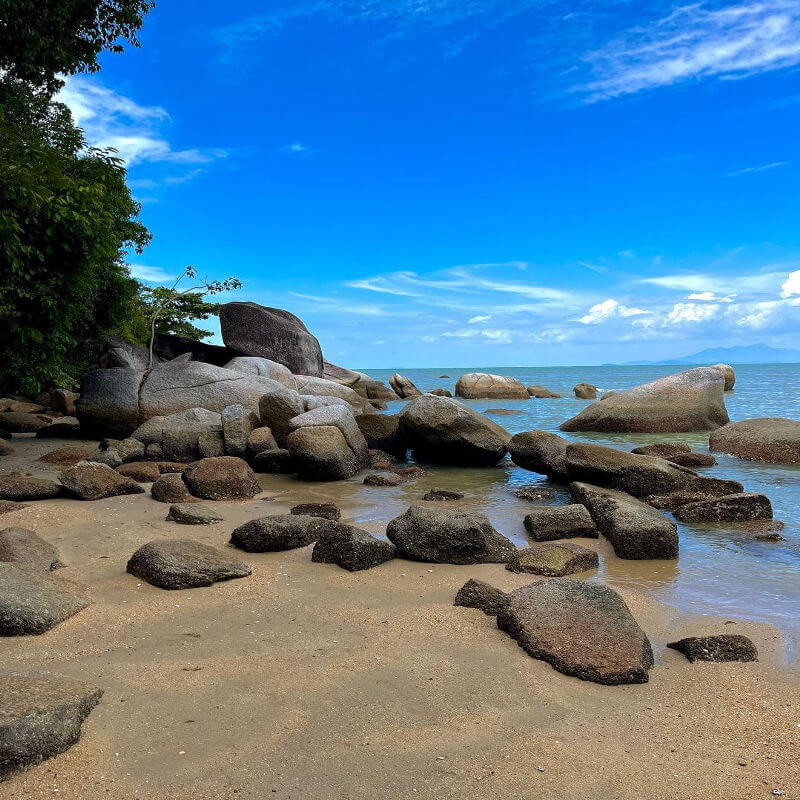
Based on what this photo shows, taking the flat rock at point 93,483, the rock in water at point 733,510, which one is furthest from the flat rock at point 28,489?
the rock in water at point 733,510

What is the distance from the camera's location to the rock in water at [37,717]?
109 inches

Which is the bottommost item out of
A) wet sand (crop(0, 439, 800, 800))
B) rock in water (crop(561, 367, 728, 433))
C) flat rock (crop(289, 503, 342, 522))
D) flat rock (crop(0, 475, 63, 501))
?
wet sand (crop(0, 439, 800, 800))

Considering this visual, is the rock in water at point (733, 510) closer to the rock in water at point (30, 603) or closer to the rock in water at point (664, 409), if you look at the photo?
the rock in water at point (30, 603)

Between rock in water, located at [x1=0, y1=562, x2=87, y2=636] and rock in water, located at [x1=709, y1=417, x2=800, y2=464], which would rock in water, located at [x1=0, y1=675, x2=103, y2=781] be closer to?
rock in water, located at [x1=0, y1=562, x2=87, y2=636]

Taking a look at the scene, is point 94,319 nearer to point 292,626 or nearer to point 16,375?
point 16,375

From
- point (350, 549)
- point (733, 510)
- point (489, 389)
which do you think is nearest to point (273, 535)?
point (350, 549)

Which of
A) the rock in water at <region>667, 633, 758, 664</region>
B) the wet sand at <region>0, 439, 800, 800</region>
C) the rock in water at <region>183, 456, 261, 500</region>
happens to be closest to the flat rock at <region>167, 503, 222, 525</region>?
the rock in water at <region>183, 456, 261, 500</region>

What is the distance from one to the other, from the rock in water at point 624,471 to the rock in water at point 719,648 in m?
5.17

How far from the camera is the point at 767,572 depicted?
6.02 metres

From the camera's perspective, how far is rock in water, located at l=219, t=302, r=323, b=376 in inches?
969

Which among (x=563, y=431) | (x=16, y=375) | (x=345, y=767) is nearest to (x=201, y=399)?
(x=16, y=375)

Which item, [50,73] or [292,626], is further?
[50,73]

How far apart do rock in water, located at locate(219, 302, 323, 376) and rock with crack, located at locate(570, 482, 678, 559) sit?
1860 cm

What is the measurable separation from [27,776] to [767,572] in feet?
18.9
